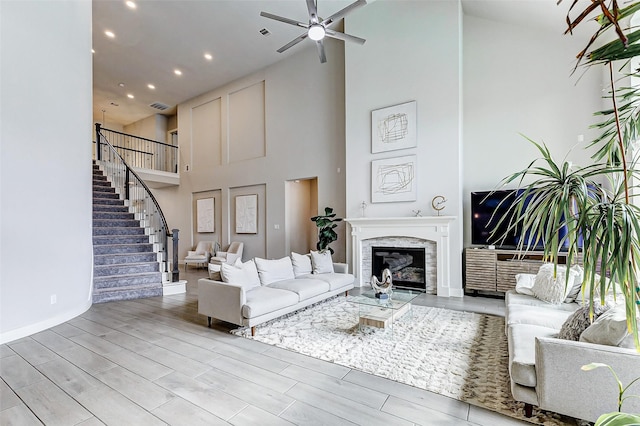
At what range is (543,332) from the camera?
8.20ft

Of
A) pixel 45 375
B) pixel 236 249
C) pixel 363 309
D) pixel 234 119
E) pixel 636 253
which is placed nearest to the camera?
pixel 636 253

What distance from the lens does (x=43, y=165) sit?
3.85 meters

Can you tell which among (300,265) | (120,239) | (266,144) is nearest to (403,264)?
(300,265)

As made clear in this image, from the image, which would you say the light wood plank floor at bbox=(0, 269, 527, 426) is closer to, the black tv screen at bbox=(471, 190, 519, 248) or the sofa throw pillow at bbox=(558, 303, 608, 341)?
the sofa throw pillow at bbox=(558, 303, 608, 341)

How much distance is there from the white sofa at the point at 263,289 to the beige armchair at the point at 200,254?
4.61 m

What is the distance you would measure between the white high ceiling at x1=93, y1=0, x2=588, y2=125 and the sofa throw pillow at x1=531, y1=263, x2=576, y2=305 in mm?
3804

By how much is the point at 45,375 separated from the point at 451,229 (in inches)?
220

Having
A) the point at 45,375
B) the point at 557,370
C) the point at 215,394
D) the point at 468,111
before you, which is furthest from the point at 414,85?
the point at 45,375

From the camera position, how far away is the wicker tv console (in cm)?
479

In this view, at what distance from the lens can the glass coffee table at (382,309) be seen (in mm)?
3408

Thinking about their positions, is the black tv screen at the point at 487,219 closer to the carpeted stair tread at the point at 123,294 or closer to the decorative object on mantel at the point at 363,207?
the decorative object on mantel at the point at 363,207

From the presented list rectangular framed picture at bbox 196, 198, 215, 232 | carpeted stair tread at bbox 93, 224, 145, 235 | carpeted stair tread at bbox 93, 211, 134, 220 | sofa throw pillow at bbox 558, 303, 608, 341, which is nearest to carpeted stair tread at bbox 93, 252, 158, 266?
carpeted stair tread at bbox 93, 224, 145, 235

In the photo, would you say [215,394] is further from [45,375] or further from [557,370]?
[557,370]

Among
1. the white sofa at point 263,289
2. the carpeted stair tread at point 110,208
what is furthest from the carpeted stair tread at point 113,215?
the white sofa at point 263,289
